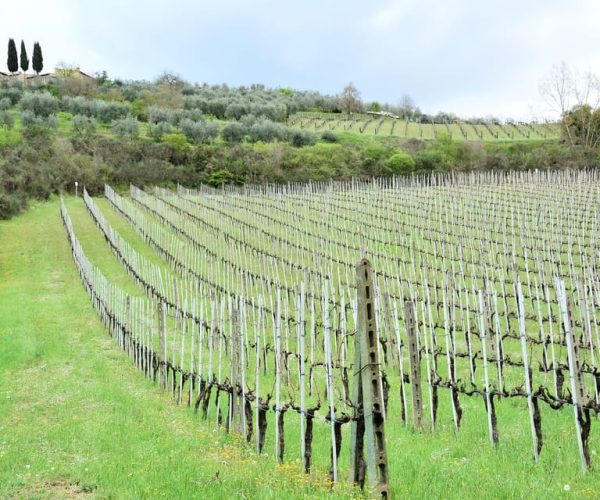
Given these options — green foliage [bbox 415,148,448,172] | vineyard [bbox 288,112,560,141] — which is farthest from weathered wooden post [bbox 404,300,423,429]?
vineyard [bbox 288,112,560,141]

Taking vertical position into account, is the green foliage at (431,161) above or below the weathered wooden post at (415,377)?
above

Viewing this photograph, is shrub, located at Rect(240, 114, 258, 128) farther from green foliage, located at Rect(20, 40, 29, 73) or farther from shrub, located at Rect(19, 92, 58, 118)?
green foliage, located at Rect(20, 40, 29, 73)

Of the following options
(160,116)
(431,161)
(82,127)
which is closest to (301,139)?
(431,161)

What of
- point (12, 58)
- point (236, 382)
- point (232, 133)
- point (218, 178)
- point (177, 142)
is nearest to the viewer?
point (236, 382)

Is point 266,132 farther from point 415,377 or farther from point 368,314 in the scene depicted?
point 368,314

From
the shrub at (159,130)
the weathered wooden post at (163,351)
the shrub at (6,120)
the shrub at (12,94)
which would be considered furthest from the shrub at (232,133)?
the weathered wooden post at (163,351)

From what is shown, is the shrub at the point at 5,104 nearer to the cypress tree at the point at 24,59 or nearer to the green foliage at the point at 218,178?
the cypress tree at the point at 24,59

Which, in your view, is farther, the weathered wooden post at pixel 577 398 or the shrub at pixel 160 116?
the shrub at pixel 160 116

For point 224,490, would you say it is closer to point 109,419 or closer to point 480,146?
point 109,419

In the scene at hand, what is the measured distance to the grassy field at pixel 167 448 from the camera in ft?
16.9

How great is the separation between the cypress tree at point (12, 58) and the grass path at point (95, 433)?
78.2 metres

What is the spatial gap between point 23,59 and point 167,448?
3506 inches

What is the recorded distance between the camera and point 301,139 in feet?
216

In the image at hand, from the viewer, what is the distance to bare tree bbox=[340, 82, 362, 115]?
308 feet
